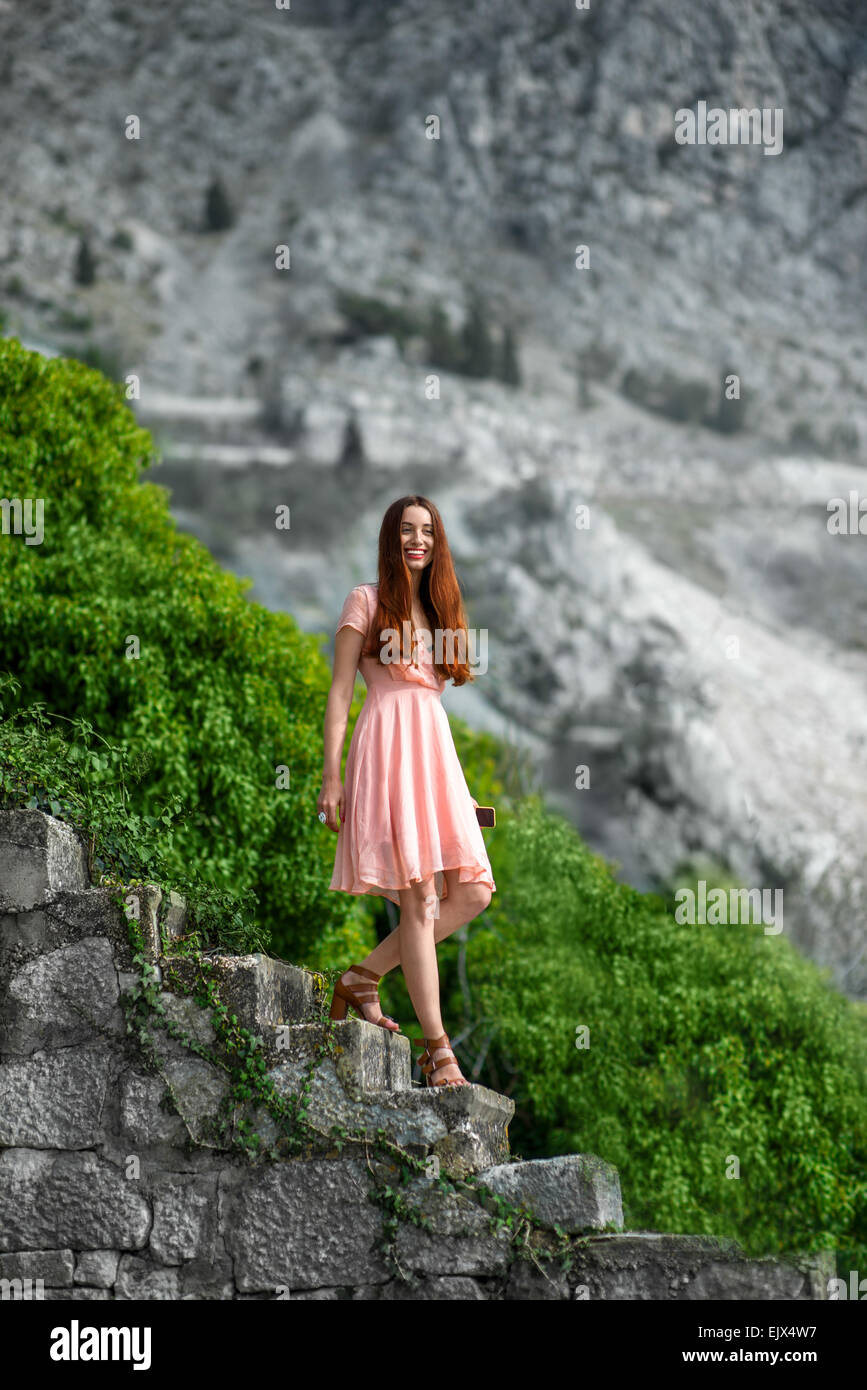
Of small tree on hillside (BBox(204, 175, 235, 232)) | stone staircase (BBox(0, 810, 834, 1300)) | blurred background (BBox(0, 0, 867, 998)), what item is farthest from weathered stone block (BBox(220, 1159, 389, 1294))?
small tree on hillside (BBox(204, 175, 235, 232))

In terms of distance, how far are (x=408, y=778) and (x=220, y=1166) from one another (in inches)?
46.8

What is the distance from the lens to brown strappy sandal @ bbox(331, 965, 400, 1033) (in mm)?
4012

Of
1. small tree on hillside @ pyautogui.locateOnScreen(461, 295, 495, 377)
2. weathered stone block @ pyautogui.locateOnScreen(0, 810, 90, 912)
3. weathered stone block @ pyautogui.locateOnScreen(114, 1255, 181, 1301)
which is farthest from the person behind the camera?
small tree on hillside @ pyautogui.locateOnScreen(461, 295, 495, 377)

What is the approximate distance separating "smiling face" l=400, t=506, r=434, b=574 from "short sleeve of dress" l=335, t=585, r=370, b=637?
0.18 metres

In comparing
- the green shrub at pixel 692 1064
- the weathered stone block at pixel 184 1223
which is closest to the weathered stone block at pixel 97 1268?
the weathered stone block at pixel 184 1223

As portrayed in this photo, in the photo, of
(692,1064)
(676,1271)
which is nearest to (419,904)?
(676,1271)

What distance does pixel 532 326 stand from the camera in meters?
39.9

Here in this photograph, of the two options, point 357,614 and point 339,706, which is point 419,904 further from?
point 357,614

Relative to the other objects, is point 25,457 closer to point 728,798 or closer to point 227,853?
point 227,853

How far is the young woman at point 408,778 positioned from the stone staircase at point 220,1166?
258 millimetres

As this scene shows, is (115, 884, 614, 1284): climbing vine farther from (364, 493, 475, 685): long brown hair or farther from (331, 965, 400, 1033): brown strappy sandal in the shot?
(364, 493, 475, 685): long brown hair

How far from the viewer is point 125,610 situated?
746 cm

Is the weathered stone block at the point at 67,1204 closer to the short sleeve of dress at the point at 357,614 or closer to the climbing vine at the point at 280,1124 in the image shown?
the climbing vine at the point at 280,1124

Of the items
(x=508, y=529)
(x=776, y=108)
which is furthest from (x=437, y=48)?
(x=508, y=529)
